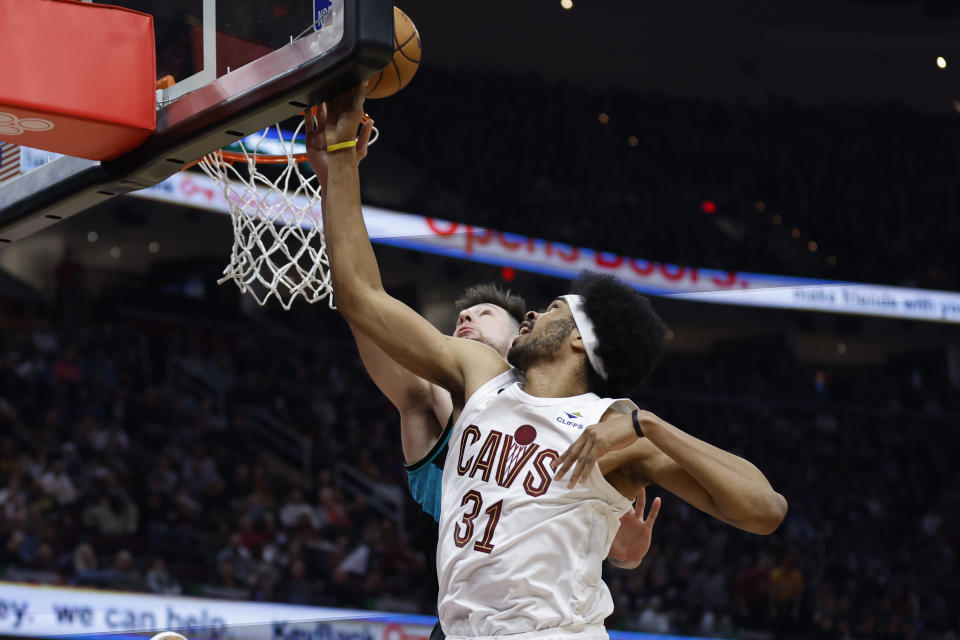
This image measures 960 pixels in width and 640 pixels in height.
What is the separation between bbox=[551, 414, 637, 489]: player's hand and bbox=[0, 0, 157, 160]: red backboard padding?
1.44 meters

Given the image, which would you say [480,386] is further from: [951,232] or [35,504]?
[951,232]

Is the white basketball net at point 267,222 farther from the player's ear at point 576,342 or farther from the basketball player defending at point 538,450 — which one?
the player's ear at point 576,342

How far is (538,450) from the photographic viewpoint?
2820 mm

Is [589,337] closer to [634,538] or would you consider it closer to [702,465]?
[702,465]

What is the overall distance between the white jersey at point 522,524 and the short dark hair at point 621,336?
141 millimetres

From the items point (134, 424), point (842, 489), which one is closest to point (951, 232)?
point (842, 489)

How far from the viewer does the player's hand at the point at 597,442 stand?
261 centimetres

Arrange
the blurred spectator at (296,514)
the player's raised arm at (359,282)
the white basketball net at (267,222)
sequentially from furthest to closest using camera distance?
the blurred spectator at (296,514), the white basketball net at (267,222), the player's raised arm at (359,282)

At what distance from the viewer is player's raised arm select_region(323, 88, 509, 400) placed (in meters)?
2.87

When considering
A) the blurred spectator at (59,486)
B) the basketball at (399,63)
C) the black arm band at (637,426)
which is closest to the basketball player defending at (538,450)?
the black arm band at (637,426)

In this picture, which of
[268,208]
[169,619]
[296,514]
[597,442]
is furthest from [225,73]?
[296,514]

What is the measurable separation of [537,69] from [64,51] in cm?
1550

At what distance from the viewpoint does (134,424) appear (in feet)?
40.3

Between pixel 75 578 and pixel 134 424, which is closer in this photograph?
pixel 75 578
